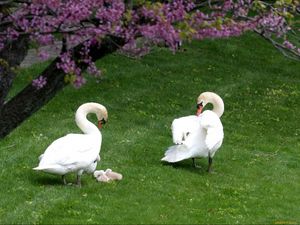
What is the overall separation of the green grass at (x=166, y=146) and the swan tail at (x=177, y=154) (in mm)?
185

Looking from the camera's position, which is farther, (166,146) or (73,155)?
(166,146)

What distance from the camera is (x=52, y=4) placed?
650 centimetres

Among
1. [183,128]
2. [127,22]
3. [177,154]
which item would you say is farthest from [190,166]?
[127,22]

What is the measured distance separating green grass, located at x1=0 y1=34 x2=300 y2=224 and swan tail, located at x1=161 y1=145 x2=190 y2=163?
Result: 0.61 feet

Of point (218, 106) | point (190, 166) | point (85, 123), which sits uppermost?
point (85, 123)

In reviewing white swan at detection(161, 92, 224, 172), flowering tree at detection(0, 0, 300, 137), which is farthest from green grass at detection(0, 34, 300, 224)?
flowering tree at detection(0, 0, 300, 137)

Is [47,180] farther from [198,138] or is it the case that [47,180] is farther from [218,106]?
[218,106]

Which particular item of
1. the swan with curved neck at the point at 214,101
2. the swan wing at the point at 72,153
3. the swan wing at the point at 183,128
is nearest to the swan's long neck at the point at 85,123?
the swan wing at the point at 72,153

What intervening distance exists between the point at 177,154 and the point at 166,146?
221 centimetres

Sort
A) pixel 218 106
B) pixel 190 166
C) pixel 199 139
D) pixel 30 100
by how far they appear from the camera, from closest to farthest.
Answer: pixel 30 100, pixel 199 139, pixel 190 166, pixel 218 106

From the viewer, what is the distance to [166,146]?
16266 millimetres

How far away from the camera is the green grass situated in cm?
1119

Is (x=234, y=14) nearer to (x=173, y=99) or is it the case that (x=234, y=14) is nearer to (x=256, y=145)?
(x=256, y=145)

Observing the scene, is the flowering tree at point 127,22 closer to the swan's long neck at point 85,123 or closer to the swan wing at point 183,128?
the swan's long neck at point 85,123
